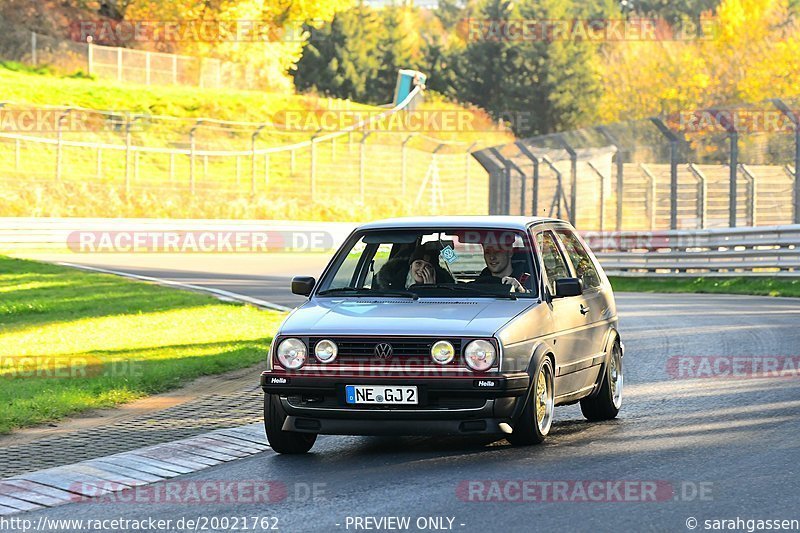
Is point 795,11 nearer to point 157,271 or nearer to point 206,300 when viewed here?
point 157,271

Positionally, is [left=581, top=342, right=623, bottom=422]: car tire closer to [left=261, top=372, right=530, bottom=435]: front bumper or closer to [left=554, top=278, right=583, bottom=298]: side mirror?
[left=554, top=278, right=583, bottom=298]: side mirror

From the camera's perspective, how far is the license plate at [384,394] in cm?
837

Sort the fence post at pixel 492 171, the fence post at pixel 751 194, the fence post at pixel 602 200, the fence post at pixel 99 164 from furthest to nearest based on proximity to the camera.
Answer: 1. the fence post at pixel 99 164
2. the fence post at pixel 492 171
3. the fence post at pixel 602 200
4. the fence post at pixel 751 194

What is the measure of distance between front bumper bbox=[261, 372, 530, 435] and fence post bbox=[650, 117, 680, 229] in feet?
61.5

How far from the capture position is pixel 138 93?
61344mm

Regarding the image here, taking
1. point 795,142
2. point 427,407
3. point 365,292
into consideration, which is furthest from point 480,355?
point 795,142

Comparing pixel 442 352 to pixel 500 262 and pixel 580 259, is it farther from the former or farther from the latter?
pixel 580 259

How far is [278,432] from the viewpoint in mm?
8789

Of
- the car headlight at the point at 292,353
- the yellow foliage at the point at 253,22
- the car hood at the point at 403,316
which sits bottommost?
the car headlight at the point at 292,353

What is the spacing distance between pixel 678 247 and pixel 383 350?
19.9 meters

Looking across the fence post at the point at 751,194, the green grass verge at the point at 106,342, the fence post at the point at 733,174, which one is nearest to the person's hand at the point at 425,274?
the green grass verge at the point at 106,342

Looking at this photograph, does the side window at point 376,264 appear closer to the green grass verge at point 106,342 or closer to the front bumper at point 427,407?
the front bumper at point 427,407

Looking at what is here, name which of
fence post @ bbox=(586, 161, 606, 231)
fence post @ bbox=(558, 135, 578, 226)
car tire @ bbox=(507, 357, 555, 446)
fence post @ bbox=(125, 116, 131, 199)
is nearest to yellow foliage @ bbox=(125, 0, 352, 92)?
fence post @ bbox=(125, 116, 131, 199)

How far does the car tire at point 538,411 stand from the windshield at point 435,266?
2.07 ft
